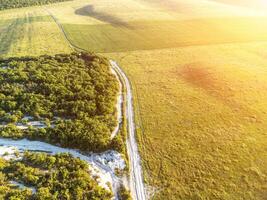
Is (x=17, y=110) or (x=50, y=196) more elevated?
(x=17, y=110)

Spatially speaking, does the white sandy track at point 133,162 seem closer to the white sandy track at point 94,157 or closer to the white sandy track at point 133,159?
the white sandy track at point 133,159

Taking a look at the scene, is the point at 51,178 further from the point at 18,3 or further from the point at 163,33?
the point at 18,3

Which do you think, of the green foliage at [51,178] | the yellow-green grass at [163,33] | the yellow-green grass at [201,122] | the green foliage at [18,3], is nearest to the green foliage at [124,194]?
the green foliage at [51,178]

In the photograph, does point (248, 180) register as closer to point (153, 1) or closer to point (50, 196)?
point (50, 196)

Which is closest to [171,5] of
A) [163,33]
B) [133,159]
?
[163,33]

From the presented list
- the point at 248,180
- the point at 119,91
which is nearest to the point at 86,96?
the point at 119,91

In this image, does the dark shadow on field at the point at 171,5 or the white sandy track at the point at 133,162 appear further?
the dark shadow on field at the point at 171,5
